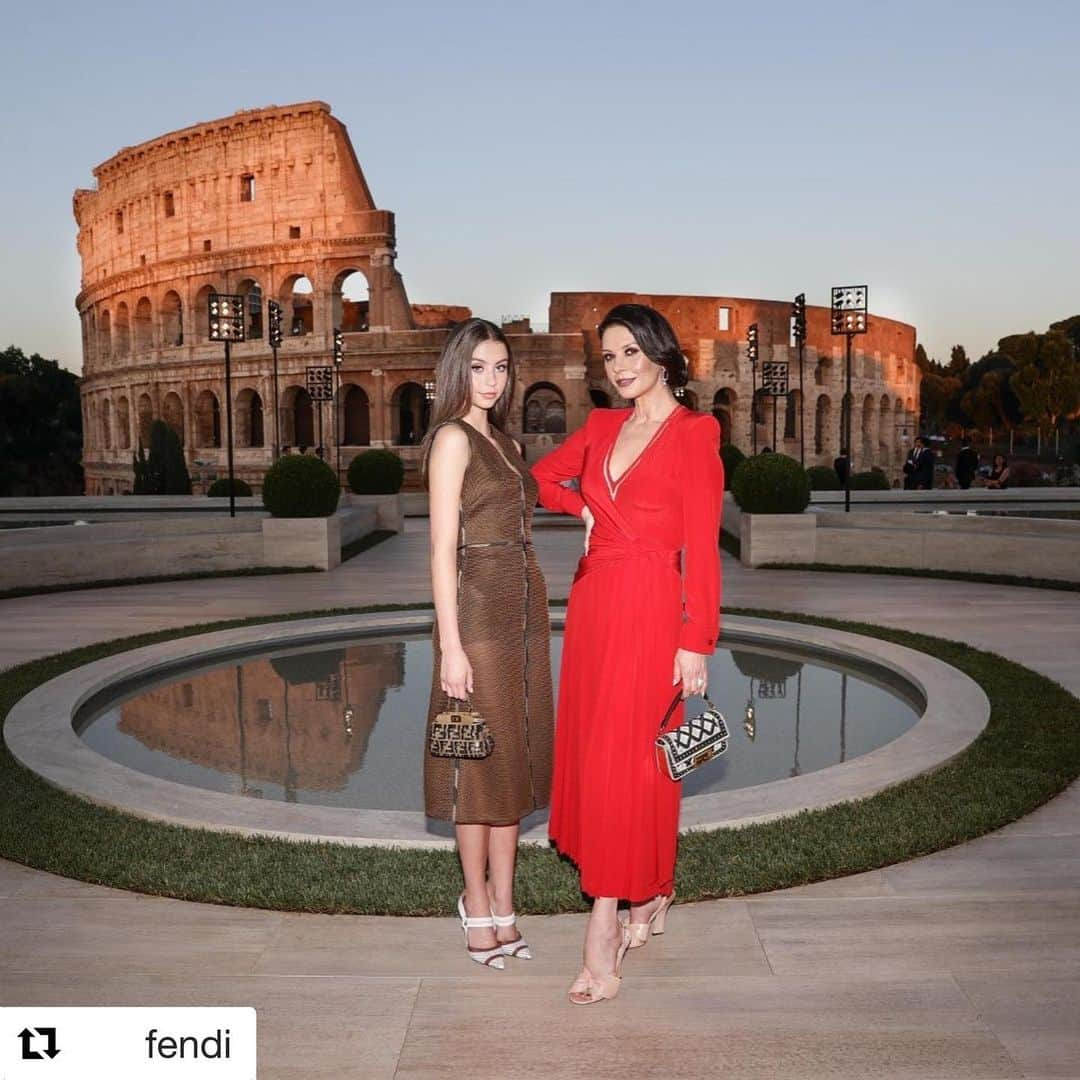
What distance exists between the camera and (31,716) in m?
6.11

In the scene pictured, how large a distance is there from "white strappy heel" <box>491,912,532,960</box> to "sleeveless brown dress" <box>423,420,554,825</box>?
0.35 metres

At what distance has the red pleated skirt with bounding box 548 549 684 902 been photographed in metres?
3.06

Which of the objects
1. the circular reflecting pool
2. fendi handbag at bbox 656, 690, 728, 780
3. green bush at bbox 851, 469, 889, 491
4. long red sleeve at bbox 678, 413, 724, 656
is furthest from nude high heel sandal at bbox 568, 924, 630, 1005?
green bush at bbox 851, 469, 889, 491

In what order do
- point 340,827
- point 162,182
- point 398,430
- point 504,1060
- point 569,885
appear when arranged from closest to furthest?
point 504,1060 → point 569,885 → point 340,827 → point 398,430 → point 162,182

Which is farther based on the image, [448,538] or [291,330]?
[291,330]

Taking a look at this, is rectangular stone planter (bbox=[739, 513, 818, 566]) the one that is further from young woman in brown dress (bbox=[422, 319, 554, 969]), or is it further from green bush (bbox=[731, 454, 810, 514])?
young woman in brown dress (bbox=[422, 319, 554, 969])

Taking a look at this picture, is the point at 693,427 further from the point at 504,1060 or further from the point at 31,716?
the point at 31,716

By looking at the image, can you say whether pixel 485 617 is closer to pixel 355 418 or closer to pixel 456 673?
pixel 456 673

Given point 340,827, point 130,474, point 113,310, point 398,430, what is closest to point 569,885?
point 340,827

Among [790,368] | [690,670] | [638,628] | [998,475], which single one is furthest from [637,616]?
[790,368]

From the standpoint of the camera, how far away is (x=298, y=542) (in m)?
14.3

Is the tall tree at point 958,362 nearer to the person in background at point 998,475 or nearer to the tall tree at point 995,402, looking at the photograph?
the tall tree at point 995,402

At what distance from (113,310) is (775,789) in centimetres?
5602

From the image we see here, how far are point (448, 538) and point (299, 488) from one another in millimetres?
11808
